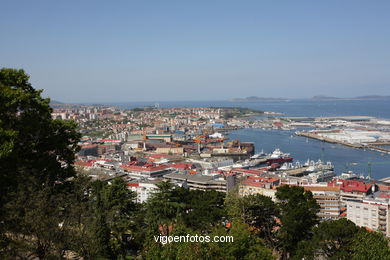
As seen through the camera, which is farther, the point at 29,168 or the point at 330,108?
the point at 330,108

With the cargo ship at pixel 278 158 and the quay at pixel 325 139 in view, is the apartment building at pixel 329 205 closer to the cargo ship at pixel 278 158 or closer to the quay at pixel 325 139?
the cargo ship at pixel 278 158

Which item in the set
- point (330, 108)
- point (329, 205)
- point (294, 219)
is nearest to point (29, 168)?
point (294, 219)

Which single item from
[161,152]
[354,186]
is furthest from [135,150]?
[354,186]

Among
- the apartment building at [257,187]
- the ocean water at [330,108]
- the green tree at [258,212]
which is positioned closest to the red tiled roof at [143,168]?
the apartment building at [257,187]

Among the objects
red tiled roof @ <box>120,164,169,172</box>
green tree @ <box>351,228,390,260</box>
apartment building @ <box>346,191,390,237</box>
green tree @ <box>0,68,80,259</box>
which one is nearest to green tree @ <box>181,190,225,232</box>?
green tree @ <box>0,68,80,259</box>

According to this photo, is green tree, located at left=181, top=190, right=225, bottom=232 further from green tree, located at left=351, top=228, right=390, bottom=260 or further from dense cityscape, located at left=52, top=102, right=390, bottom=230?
green tree, located at left=351, top=228, right=390, bottom=260

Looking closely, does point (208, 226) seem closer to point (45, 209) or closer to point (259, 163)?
point (45, 209)

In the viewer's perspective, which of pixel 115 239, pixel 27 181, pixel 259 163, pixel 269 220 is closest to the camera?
pixel 27 181

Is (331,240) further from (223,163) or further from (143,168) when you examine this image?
(223,163)
